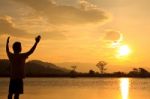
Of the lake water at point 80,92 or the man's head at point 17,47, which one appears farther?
the lake water at point 80,92

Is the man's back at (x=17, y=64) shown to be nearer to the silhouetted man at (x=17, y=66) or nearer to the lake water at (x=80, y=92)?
the silhouetted man at (x=17, y=66)

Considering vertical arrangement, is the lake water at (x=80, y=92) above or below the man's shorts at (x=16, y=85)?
above

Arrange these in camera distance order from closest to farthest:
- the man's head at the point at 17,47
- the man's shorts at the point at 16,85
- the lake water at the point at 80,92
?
the man's head at the point at 17,47, the man's shorts at the point at 16,85, the lake water at the point at 80,92

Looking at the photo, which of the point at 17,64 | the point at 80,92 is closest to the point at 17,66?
the point at 17,64

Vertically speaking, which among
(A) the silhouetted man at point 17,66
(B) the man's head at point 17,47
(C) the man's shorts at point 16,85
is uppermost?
(B) the man's head at point 17,47

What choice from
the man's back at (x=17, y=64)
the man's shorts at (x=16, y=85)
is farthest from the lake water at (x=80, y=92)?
the man's back at (x=17, y=64)

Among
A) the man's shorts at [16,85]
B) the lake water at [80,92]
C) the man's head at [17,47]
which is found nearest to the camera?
the man's head at [17,47]

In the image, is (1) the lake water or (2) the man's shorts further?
(1) the lake water

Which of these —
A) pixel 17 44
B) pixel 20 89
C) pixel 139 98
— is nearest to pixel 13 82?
pixel 20 89

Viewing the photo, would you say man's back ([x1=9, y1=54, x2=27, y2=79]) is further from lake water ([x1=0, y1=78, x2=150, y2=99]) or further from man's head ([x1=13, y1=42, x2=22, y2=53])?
lake water ([x1=0, y1=78, x2=150, y2=99])

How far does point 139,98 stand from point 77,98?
4.49 m

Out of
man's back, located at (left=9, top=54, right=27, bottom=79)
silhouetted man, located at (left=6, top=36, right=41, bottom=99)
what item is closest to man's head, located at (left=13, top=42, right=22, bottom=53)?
silhouetted man, located at (left=6, top=36, right=41, bottom=99)

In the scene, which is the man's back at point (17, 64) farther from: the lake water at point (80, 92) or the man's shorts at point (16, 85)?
the lake water at point (80, 92)

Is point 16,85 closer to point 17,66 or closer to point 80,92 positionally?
point 17,66
